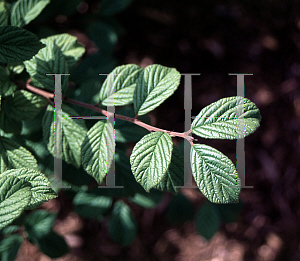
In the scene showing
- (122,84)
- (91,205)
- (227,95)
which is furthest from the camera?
(227,95)

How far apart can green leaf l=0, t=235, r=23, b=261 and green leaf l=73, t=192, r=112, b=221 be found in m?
0.25

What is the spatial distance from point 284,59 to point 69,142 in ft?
4.11

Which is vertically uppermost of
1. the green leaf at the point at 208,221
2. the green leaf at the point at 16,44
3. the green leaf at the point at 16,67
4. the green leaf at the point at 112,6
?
the green leaf at the point at 112,6

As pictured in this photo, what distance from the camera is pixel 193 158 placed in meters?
0.50

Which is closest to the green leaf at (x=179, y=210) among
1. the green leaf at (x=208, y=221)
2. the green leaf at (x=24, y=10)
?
the green leaf at (x=208, y=221)

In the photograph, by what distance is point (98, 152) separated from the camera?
0.57 metres

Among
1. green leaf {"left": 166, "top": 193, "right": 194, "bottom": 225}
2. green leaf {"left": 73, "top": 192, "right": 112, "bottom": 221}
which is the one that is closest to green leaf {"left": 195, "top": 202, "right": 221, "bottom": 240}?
green leaf {"left": 166, "top": 193, "right": 194, "bottom": 225}

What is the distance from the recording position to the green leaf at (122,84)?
60cm

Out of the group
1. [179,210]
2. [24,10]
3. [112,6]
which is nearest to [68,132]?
[24,10]

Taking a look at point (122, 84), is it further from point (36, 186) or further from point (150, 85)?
point (36, 186)

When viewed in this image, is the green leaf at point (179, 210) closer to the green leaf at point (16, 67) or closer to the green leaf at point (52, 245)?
the green leaf at point (52, 245)

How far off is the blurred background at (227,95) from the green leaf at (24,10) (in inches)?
27.0

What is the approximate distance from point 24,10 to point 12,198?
0.48 meters

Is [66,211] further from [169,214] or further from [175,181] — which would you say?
[175,181]
